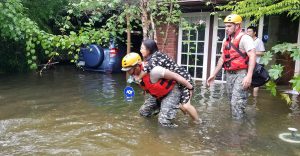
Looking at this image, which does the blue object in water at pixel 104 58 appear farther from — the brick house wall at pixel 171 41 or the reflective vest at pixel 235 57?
the reflective vest at pixel 235 57

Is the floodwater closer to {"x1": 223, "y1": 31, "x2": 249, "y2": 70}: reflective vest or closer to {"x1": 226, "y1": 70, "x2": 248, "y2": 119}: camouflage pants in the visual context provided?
{"x1": 226, "y1": 70, "x2": 248, "y2": 119}: camouflage pants

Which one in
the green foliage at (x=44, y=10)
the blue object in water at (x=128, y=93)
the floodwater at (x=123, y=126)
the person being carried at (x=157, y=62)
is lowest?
the floodwater at (x=123, y=126)

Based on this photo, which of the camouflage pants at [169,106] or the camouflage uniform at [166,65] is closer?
the camouflage uniform at [166,65]

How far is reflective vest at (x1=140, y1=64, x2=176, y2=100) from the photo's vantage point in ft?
16.9

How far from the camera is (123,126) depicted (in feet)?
19.1

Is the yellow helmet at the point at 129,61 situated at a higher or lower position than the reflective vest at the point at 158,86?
higher

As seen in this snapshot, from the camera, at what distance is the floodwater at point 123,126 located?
4719mm

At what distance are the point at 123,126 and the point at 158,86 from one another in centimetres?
108

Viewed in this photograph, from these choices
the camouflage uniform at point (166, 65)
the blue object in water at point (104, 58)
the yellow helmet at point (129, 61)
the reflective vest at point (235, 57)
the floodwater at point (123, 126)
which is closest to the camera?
the floodwater at point (123, 126)

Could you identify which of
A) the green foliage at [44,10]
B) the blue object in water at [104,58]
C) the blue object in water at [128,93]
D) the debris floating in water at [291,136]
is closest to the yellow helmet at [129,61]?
the debris floating in water at [291,136]

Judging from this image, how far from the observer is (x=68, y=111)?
6.96m

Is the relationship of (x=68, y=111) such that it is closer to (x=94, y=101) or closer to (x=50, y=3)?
(x=94, y=101)

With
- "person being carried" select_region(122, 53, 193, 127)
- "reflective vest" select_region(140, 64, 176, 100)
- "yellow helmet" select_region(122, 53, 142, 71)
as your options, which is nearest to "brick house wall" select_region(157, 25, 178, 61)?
"person being carried" select_region(122, 53, 193, 127)

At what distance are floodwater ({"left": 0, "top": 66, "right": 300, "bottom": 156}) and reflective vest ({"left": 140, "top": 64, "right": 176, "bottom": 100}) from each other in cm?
61
